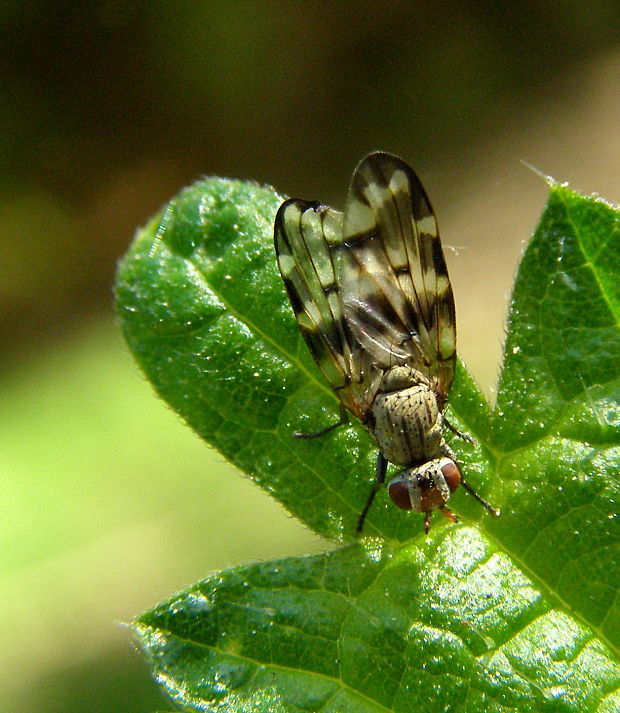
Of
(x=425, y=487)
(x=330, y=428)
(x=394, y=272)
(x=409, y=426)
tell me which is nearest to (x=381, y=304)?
(x=394, y=272)

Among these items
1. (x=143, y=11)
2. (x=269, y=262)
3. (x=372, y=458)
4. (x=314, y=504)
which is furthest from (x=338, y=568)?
(x=143, y=11)

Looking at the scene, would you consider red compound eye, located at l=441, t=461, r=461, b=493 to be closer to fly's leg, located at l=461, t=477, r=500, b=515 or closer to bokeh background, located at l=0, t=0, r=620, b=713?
fly's leg, located at l=461, t=477, r=500, b=515

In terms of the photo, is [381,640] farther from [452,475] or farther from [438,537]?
[452,475]

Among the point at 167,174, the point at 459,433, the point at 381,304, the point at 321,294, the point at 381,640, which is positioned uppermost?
the point at 167,174

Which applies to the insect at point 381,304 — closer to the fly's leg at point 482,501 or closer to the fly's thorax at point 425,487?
the fly's thorax at point 425,487

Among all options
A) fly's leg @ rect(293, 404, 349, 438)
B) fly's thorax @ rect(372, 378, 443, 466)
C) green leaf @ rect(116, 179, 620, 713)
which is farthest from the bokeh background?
green leaf @ rect(116, 179, 620, 713)

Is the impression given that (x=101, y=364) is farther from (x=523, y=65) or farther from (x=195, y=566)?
(x=523, y=65)
